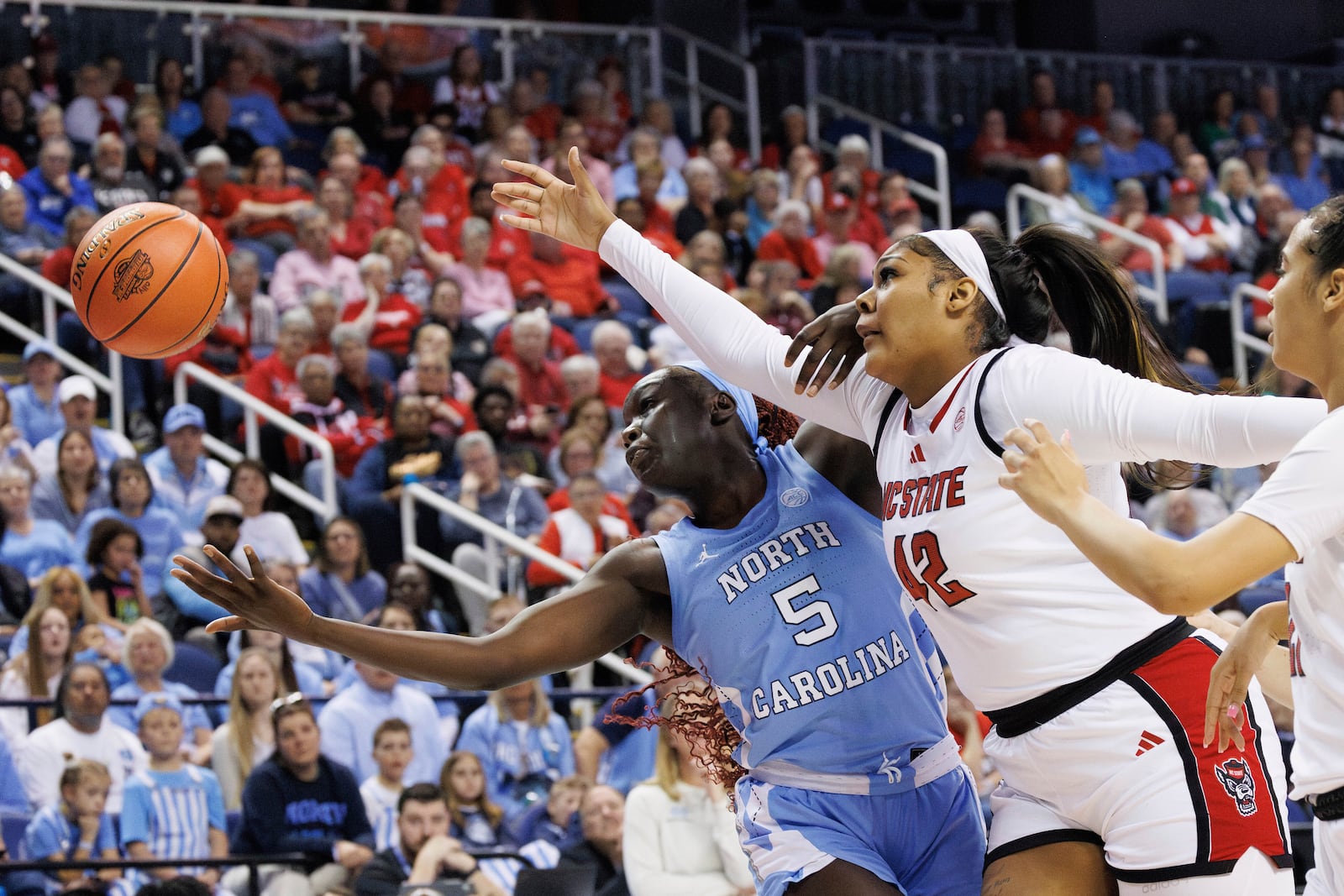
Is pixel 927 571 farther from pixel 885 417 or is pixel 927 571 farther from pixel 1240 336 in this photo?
pixel 1240 336

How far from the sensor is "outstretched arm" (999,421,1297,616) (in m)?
2.39

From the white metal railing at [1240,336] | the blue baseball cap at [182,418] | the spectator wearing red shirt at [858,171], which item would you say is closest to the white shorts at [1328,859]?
the blue baseball cap at [182,418]

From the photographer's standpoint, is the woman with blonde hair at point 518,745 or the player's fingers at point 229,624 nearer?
the player's fingers at point 229,624

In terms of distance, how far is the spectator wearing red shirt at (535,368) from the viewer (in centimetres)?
969

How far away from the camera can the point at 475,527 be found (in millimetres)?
8547

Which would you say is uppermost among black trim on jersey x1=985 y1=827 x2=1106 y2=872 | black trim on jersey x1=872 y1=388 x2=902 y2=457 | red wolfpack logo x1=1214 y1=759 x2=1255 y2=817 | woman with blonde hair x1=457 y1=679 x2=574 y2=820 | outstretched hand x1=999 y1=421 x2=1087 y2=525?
outstretched hand x1=999 y1=421 x2=1087 y2=525

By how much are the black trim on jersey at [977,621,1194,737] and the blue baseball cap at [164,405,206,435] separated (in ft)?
20.0

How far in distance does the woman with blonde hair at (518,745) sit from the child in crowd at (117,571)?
5.54 feet

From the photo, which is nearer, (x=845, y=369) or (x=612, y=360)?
(x=845, y=369)

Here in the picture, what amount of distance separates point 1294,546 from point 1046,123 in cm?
1280

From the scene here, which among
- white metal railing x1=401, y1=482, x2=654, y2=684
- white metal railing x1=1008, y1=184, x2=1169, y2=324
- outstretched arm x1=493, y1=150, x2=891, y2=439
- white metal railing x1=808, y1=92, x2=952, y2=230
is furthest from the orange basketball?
white metal railing x1=808, y1=92, x2=952, y2=230

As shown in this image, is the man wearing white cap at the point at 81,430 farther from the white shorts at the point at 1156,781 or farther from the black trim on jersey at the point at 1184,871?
the black trim on jersey at the point at 1184,871

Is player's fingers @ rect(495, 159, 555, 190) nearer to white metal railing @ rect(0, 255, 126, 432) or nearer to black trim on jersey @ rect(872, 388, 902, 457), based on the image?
black trim on jersey @ rect(872, 388, 902, 457)

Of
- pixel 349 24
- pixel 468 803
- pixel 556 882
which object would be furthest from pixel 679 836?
pixel 349 24
